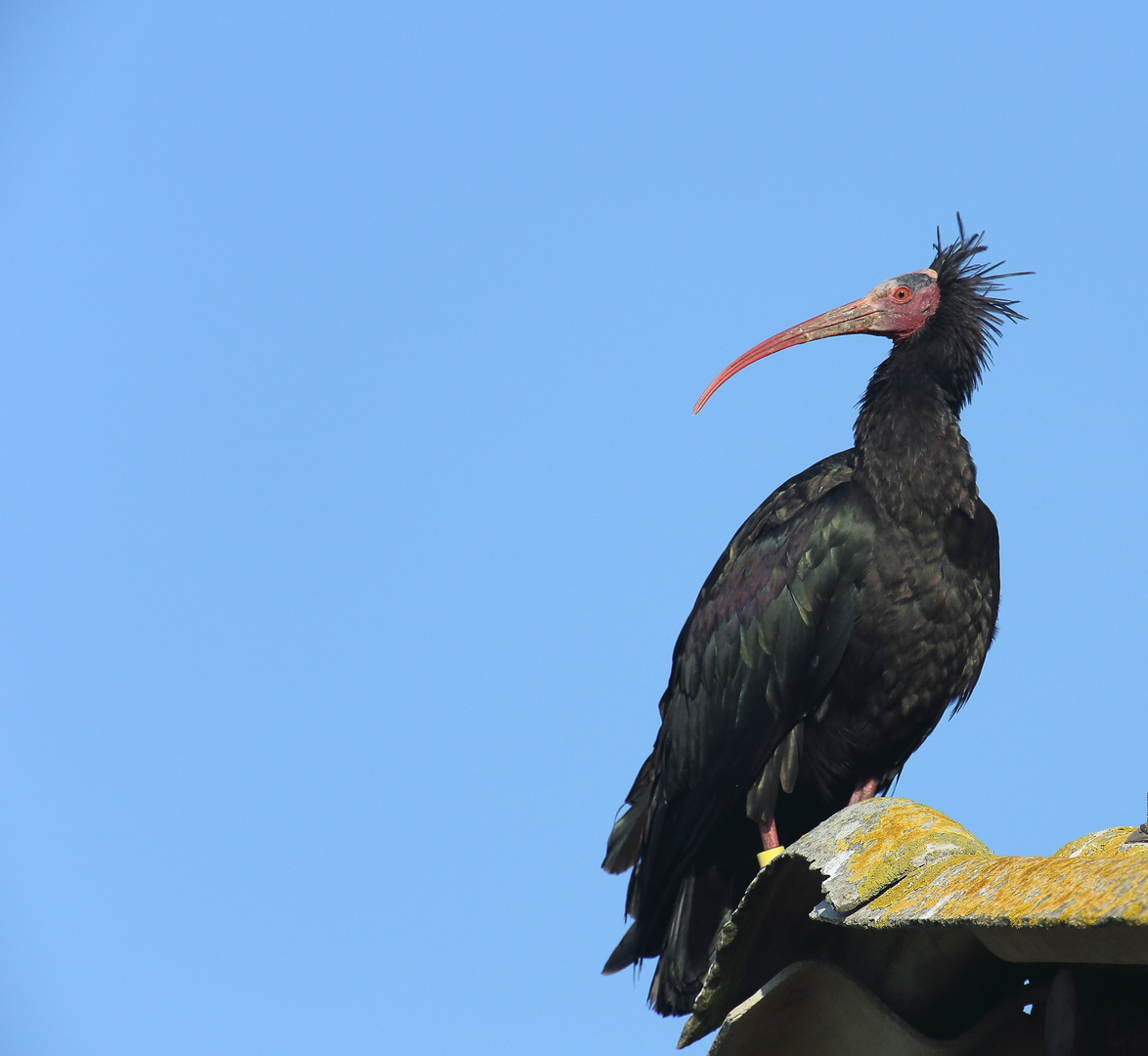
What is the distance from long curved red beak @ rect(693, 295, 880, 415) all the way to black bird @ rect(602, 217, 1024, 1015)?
0.75 m

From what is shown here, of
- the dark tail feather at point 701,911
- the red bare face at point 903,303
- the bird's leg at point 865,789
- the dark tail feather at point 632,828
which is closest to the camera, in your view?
the dark tail feather at point 701,911

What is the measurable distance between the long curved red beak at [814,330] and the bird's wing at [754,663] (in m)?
1.04

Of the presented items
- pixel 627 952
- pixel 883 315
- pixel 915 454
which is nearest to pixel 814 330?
pixel 883 315

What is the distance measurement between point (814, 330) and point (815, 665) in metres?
2.16

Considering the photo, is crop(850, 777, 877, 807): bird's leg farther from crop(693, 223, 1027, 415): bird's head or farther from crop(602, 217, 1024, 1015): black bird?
crop(693, 223, 1027, 415): bird's head

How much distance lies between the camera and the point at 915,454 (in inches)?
256

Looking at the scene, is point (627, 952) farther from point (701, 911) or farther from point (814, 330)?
point (814, 330)

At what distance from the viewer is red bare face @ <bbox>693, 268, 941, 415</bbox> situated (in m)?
7.39

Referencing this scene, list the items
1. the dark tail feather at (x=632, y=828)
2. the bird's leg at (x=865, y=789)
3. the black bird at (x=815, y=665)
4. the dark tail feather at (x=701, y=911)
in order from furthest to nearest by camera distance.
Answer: the dark tail feather at (x=632, y=828) → the bird's leg at (x=865, y=789) → the black bird at (x=815, y=665) → the dark tail feather at (x=701, y=911)

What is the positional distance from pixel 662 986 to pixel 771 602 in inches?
70.1

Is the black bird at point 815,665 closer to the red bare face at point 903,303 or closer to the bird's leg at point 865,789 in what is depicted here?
the bird's leg at point 865,789

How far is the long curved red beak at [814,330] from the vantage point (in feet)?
24.6

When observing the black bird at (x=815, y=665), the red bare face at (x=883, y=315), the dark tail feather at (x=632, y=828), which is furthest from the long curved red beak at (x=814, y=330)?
the dark tail feather at (x=632, y=828)

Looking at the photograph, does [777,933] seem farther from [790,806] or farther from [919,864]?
[790,806]
